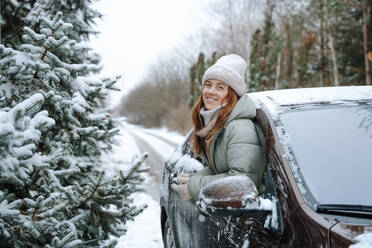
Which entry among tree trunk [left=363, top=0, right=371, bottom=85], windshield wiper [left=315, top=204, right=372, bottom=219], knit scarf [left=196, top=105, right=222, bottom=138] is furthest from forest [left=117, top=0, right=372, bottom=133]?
windshield wiper [left=315, top=204, right=372, bottom=219]

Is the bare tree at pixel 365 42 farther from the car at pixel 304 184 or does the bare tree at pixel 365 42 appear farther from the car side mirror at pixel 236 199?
the car side mirror at pixel 236 199

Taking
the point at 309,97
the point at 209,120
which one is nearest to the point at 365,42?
the point at 309,97

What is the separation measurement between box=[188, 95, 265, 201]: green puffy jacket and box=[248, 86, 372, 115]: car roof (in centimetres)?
13

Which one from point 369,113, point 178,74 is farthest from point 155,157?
point 178,74

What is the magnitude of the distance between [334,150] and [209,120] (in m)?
0.86

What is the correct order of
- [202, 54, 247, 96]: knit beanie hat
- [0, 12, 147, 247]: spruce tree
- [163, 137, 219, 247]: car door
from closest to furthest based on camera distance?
[0, 12, 147, 247]: spruce tree < [163, 137, 219, 247]: car door < [202, 54, 247, 96]: knit beanie hat

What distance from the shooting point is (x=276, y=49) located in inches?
864

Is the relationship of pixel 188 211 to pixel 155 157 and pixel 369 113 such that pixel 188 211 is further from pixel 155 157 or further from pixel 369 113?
pixel 155 157

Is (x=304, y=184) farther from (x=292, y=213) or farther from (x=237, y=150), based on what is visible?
(x=237, y=150)

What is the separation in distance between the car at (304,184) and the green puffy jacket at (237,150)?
0.07m

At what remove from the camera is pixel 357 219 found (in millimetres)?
1227

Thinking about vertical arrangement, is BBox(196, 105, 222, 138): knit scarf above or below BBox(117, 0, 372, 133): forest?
below

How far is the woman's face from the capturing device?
2.16 m

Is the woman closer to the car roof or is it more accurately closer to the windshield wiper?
the car roof
